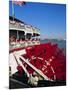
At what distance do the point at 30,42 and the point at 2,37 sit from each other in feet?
0.89

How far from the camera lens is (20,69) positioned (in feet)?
6.55

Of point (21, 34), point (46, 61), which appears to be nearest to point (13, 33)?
point (21, 34)

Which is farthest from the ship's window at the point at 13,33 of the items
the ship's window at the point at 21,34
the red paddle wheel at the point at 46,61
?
the red paddle wheel at the point at 46,61

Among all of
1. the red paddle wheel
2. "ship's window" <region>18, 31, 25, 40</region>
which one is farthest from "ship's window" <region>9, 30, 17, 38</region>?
the red paddle wheel

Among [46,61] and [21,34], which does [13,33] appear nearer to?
[21,34]

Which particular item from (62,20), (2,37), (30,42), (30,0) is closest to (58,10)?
(62,20)

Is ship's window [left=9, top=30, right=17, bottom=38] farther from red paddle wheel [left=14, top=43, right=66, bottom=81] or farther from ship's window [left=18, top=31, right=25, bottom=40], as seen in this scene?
red paddle wheel [left=14, top=43, right=66, bottom=81]

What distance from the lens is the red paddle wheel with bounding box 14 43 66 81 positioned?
2.03m

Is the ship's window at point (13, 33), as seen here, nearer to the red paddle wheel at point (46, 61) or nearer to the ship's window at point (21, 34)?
the ship's window at point (21, 34)

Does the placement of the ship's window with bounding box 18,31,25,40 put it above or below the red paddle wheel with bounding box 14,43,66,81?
above

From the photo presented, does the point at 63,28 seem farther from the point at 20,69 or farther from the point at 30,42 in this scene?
the point at 20,69

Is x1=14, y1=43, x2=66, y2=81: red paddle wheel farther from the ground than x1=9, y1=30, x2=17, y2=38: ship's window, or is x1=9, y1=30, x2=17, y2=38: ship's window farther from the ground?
x1=9, y1=30, x2=17, y2=38: ship's window

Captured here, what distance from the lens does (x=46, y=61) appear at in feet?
6.82

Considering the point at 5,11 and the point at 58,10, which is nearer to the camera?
the point at 5,11
